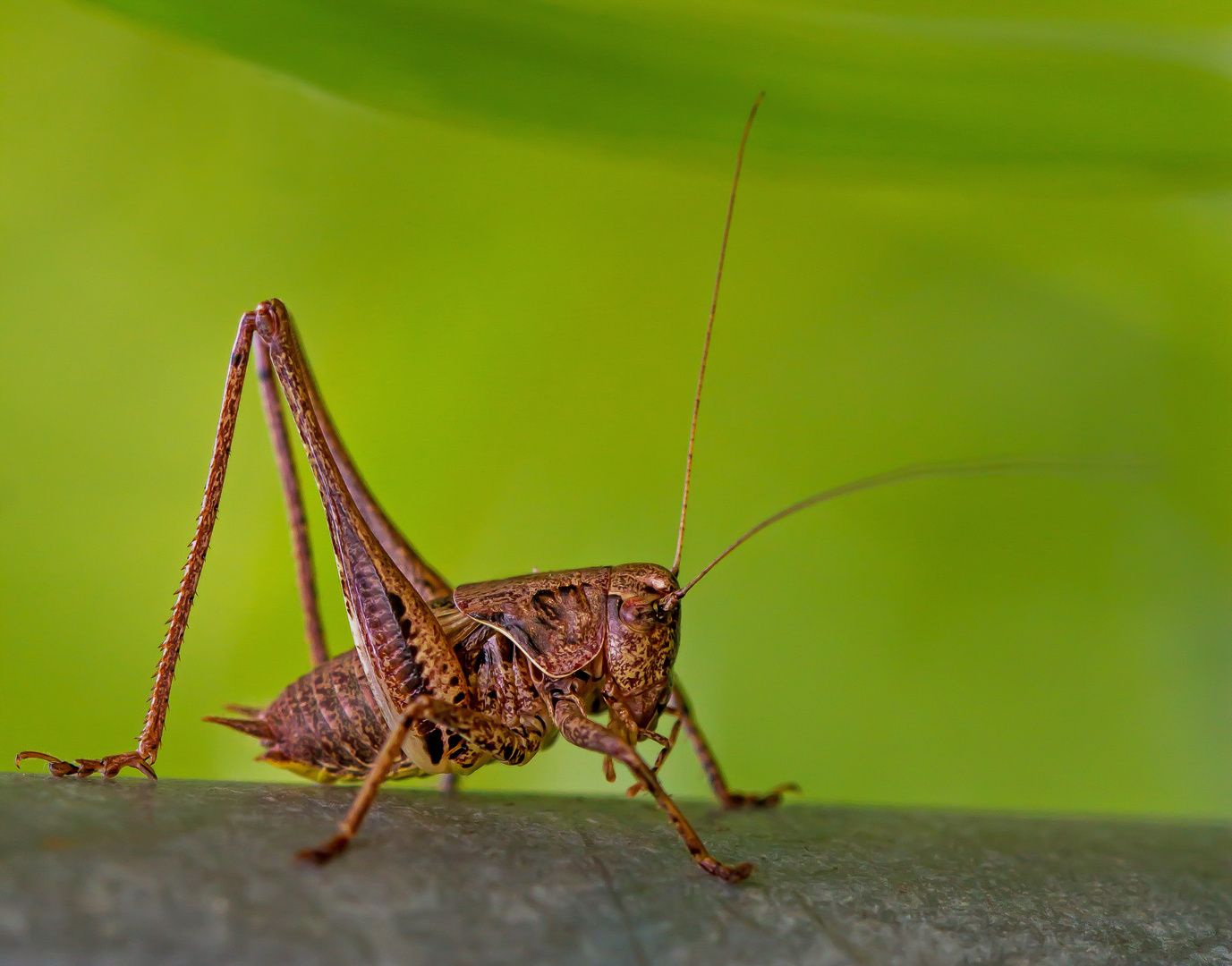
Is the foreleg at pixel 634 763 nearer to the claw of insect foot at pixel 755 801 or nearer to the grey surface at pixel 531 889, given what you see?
the grey surface at pixel 531 889

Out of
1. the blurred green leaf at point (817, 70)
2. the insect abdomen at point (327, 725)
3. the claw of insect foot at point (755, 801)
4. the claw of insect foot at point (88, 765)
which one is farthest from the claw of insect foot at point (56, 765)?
the claw of insect foot at point (755, 801)

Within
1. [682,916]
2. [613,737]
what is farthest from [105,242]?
[682,916]

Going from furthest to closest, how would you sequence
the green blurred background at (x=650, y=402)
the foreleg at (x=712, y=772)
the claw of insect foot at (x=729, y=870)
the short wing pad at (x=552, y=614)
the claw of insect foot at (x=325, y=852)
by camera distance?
the green blurred background at (x=650, y=402)
the foreleg at (x=712, y=772)
the short wing pad at (x=552, y=614)
the claw of insect foot at (x=729, y=870)
the claw of insect foot at (x=325, y=852)

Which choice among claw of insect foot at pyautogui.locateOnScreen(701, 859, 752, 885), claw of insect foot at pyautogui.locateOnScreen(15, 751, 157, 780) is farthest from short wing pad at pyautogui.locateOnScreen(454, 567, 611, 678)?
claw of insect foot at pyautogui.locateOnScreen(701, 859, 752, 885)

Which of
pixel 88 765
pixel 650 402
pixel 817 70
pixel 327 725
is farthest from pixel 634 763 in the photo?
pixel 650 402

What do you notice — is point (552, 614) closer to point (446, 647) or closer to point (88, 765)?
point (446, 647)

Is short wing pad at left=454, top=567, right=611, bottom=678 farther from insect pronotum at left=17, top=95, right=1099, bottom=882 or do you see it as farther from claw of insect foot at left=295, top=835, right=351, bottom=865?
claw of insect foot at left=295, top=835, right=351, bottom=865

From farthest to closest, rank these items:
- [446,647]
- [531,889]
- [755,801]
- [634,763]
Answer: [755,801] < [446,647] < [634,763] < [531,889]

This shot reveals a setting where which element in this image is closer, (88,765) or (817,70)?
(88,765)
